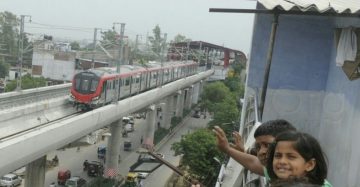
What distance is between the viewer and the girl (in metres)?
2.17

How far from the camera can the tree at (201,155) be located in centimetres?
2016

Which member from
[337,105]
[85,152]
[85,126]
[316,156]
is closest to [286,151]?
[316,156]

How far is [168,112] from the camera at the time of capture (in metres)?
39.1

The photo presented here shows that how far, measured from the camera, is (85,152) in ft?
95.3

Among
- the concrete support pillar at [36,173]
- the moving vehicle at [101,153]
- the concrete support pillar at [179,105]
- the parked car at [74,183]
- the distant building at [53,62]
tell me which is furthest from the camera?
the concrete support pillar at [179,105]

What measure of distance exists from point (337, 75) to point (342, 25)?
67cm

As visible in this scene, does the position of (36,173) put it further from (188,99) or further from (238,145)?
(188,99)

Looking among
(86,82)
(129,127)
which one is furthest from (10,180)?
(129,127)

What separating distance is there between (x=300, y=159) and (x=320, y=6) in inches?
129

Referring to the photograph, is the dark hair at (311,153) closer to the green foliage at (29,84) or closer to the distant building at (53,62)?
the green foliage at (29,84)

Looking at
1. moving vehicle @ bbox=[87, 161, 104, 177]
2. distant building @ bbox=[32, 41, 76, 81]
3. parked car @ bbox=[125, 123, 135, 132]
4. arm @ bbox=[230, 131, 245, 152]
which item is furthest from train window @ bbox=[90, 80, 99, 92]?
distant building @ bbox=[32, 41, 76, 81]

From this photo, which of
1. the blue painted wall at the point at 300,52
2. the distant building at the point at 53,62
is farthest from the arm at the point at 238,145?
the distant building at the point at 53,62

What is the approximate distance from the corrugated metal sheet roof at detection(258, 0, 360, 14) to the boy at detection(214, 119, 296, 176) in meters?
2.22

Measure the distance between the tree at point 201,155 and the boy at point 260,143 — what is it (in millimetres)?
16451
